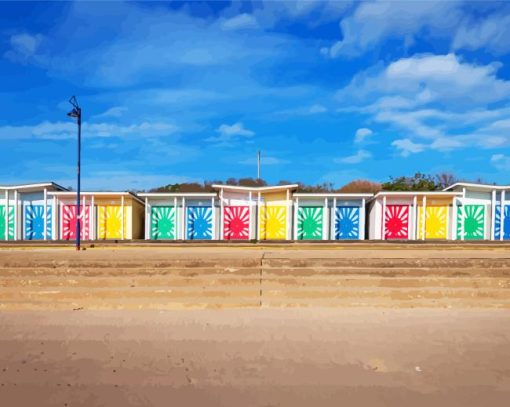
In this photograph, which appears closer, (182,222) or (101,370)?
(101,370)

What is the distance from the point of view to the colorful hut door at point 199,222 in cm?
2433

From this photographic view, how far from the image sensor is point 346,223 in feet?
79.4

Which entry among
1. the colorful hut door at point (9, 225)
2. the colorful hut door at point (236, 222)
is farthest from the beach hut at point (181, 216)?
the colorful hut door at point (9, 225)

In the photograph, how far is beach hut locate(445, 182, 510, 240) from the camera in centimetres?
2289

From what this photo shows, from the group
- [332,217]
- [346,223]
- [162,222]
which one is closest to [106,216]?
[162,222]

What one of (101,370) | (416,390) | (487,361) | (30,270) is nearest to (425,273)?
(487,361)

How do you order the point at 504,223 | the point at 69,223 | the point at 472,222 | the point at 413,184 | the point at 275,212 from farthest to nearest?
the point at 413,184 → the point at 275,212 → the point at 69,223 → the point at 472,222 → the point at 504,223

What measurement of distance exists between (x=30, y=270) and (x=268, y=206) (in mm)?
18528

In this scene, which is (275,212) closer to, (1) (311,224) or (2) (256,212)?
(2) (256,212)

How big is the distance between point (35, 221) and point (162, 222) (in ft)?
24.2

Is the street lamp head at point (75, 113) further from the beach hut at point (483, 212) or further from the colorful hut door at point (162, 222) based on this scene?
the beach hut at point (483, 212)

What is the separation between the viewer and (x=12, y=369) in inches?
154

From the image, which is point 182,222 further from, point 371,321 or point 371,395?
point 371,395

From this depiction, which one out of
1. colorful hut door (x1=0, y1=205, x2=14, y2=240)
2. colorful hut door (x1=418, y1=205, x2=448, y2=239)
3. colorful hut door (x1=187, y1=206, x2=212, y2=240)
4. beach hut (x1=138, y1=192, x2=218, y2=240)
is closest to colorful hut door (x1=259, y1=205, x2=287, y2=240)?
beach hut (x1=138, y1=192, x2=218, y2=240)
